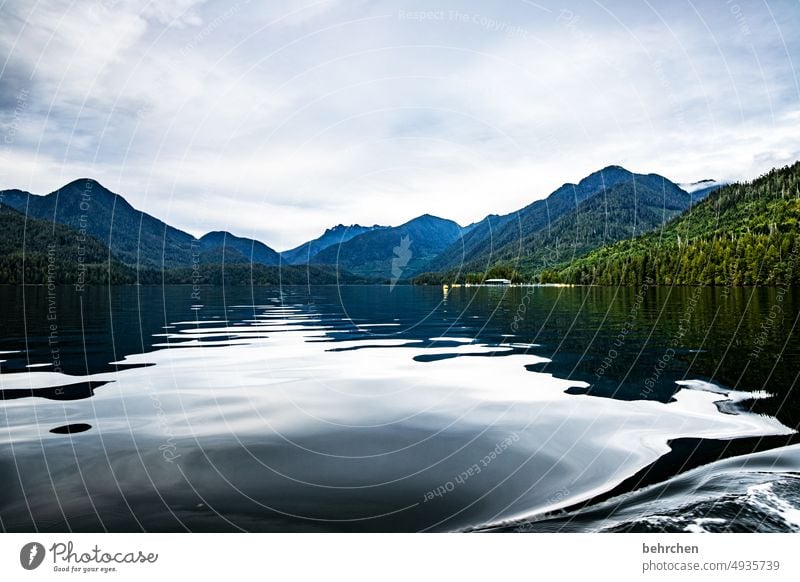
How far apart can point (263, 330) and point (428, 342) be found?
15.6m

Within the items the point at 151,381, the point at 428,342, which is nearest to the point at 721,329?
the point at 428,342
